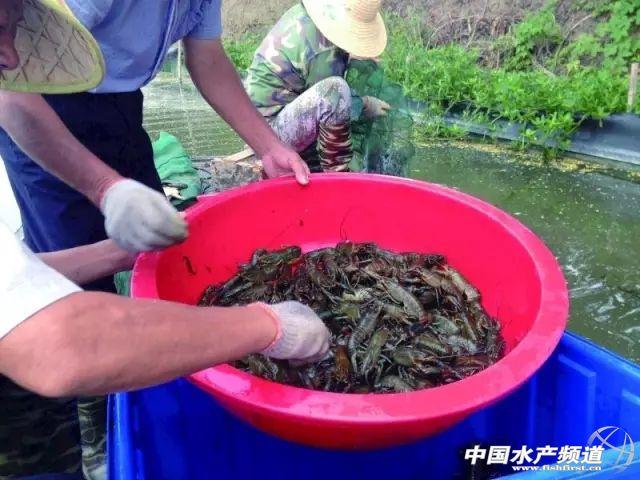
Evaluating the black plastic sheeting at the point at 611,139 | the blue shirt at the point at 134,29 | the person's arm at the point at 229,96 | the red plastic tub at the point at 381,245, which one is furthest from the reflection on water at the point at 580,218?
the blue shirt at the point at 134,29

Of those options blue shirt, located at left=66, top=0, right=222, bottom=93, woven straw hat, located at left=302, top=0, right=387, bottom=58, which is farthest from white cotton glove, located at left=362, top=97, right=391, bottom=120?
blue shirt, located at left=66, top=0, right=222, bottom=93

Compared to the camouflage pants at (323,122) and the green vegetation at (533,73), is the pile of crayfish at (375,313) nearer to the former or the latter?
the camouflage pants at (323,122)

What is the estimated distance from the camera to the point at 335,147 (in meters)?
4.22

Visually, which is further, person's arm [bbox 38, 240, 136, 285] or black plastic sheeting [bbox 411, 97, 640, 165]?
black plastic sheeting [bbox 411, 97, 640, 165]

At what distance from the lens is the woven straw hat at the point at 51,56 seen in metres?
1.61

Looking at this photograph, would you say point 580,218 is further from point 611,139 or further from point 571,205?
point 611,139

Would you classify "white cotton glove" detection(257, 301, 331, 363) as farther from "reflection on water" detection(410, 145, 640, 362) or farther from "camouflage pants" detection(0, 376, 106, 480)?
"reflection on water" detection(410, 145, 640, 362)

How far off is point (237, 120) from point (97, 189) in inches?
37.8

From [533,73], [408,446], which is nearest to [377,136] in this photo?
[408,446]

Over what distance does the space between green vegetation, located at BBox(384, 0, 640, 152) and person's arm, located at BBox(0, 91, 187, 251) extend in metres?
5.01

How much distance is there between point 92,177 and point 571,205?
13.9ft

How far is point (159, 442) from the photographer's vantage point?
1989 mm

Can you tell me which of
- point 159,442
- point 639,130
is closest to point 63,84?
point 159,442

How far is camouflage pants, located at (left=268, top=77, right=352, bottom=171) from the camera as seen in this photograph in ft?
13.2
